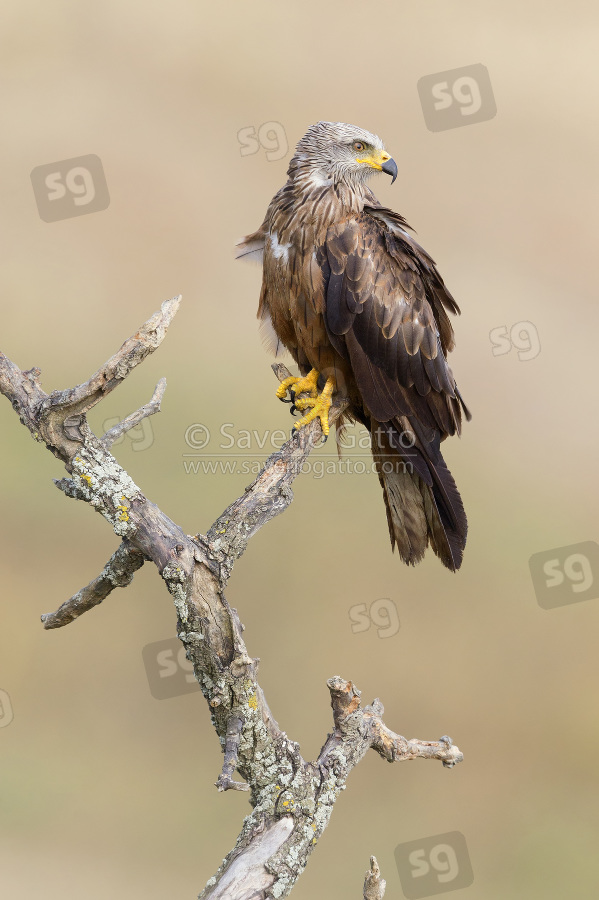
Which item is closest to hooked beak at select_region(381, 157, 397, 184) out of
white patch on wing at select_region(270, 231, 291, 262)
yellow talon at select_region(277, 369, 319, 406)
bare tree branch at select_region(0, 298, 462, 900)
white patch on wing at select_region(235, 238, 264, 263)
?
white patch on wing at select_region(270, 231, 291, 262)

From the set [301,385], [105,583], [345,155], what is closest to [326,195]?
[345,155]

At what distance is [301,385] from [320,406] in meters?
0.19

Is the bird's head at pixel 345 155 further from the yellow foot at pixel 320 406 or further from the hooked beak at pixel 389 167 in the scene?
the yellow foot at pixel 320 406

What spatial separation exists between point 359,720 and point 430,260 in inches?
66.4

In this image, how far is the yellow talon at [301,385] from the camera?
Answer: 9.71ft

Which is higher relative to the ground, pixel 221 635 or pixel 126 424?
pixel 126 424

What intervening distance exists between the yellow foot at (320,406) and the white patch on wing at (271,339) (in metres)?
0.48

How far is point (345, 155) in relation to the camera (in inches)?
115

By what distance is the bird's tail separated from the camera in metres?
2.80

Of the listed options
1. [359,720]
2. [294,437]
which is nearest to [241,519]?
[294,437]

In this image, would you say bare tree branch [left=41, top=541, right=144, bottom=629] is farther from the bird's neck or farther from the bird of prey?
the bird's neck

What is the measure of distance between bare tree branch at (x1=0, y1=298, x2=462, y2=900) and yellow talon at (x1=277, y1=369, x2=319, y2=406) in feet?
2.56

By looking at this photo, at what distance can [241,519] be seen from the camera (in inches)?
88.5

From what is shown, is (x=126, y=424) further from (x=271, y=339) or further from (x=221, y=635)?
(x=271, y=339)
